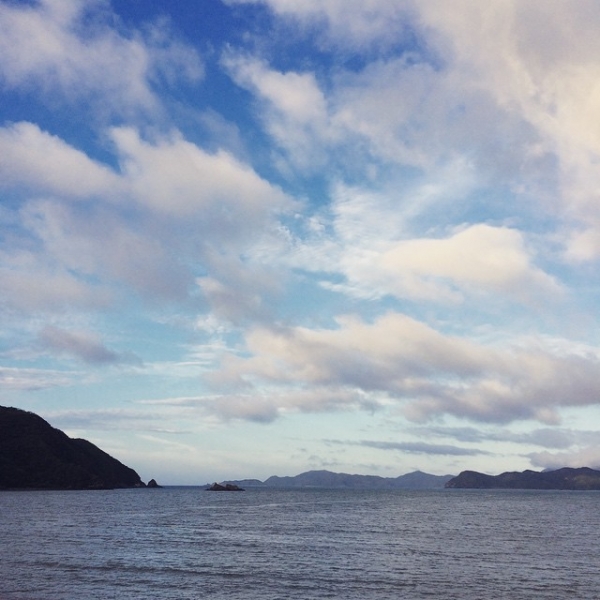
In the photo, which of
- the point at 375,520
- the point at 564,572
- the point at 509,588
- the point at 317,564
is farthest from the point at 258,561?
the point at 375,520

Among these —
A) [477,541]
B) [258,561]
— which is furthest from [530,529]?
[258,561]

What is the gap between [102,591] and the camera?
45.4m

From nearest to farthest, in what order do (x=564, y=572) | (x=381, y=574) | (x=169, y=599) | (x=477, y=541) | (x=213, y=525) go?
(x=169, y=599) → (x=381, y=574) → (x=564, y=572) → (x=477, y=541) → (x=213, y=525)

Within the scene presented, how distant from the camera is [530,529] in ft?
344

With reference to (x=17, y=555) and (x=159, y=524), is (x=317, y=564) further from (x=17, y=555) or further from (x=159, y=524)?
(x=159, y=524)

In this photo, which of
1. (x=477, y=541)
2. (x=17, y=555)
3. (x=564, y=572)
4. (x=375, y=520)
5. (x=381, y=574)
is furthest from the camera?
(x=375, y=520)

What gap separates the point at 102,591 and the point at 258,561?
19.5 m

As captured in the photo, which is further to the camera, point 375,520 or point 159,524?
point 375,520

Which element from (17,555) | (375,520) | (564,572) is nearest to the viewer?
(564,572)

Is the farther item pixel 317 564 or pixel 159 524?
pixel 159 524

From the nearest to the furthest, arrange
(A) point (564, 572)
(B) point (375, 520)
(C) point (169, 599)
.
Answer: (C) point (169, 599) → (A) point (564, 572) → (B) point (375, 520)

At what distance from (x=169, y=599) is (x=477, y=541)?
5527 cm

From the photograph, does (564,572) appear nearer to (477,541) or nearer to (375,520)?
(477,541)

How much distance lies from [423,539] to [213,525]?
39.5m
